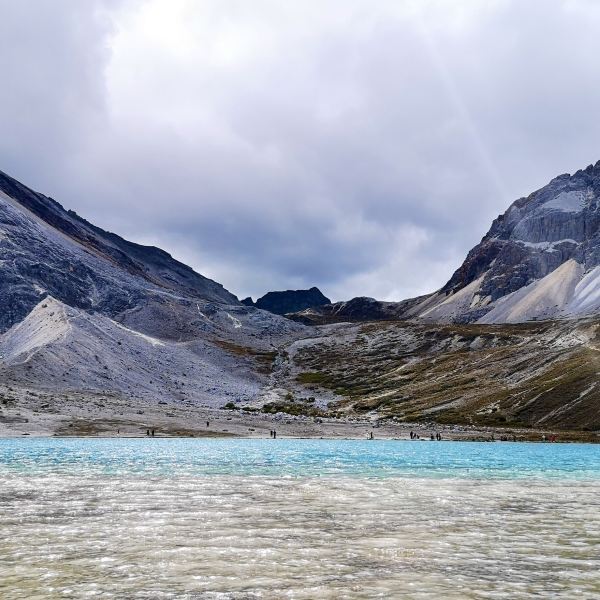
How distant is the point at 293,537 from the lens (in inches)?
815

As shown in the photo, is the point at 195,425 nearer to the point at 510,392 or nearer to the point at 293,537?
the point at 510,392

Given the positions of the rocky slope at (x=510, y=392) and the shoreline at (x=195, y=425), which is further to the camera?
the rocky slope at (x=510, y=392)

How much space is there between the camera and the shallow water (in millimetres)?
14781

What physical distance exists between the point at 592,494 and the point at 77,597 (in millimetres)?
30645

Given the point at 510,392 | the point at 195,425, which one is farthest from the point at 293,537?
the point at 510,392

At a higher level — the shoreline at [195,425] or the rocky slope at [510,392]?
the rocky slope at [510,392]

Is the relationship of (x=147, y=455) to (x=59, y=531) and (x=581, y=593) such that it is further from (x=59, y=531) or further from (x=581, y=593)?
(x=581, y=593)

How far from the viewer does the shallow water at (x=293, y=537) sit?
14781mm

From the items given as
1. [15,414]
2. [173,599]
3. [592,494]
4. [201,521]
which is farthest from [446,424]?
[173,599]

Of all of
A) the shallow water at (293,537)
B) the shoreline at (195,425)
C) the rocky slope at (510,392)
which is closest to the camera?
the shallow water at (293,537)

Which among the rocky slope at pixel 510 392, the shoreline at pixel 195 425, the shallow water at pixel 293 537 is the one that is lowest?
the shallow water at pixel 293 537

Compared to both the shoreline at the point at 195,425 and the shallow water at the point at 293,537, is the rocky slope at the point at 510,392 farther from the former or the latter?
the shallow water at the point at 293,537

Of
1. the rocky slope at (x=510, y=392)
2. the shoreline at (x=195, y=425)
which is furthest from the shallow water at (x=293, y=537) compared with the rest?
the rocky slope at (x=510, y=392)

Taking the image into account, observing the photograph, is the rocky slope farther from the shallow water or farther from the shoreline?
the shallow water
